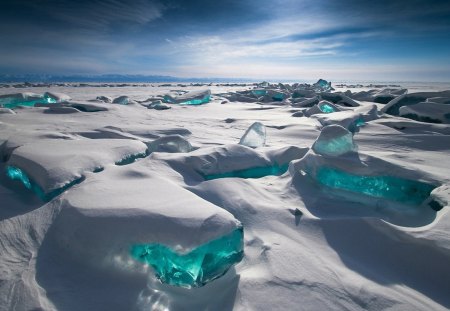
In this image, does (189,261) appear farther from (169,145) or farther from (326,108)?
(326,108)

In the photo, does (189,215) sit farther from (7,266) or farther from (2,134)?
(2,134)

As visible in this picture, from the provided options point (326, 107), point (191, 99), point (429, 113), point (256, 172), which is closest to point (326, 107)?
point (326, 107)

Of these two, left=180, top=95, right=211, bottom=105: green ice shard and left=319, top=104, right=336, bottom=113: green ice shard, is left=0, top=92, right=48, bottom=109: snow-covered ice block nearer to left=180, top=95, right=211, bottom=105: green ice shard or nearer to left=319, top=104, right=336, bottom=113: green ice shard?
left=180, top=95, right=211, bottom=105: green ice shard

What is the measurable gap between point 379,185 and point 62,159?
190 cm

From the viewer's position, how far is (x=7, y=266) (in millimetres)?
918

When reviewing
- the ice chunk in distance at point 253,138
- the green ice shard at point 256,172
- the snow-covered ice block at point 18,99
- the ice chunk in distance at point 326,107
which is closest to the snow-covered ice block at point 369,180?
the green ice shard at point 256,172

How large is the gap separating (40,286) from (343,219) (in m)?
1.26

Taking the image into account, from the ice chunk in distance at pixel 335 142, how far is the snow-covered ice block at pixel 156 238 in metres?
1.11

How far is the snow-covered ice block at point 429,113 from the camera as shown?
3.66m

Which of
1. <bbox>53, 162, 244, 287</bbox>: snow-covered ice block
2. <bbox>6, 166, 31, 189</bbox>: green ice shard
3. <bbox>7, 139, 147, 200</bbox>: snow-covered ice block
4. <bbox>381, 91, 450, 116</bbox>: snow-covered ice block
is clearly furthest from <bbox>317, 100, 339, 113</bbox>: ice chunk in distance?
<bbox>6, 166, 31, 189</bbox>: green ice shard

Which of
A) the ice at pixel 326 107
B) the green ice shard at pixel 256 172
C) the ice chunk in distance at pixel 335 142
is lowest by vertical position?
the green ice shard at pixel 256 172

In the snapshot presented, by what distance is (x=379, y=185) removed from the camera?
161 cm

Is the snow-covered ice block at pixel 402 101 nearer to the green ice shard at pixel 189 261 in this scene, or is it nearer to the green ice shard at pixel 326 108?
the green ice shard at pixel 326 108

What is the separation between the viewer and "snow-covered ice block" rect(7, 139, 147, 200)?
1.36m
